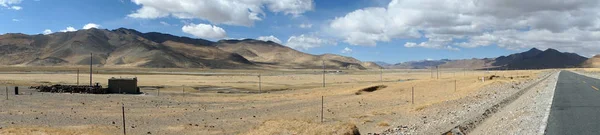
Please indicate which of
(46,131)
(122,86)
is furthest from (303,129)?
(122,86)

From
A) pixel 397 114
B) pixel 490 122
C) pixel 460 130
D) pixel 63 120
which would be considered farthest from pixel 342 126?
pixel 63 120

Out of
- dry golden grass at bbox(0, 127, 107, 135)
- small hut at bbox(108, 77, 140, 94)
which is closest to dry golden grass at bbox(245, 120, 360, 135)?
dry golden grass at bbox(0, 127, 107, 135)

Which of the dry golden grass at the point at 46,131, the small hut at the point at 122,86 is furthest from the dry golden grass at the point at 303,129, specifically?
the small hut at the point at 122,86

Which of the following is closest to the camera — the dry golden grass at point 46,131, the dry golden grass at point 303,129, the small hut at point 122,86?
the dry golden grass at point 303,129

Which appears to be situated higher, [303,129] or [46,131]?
[303,129]

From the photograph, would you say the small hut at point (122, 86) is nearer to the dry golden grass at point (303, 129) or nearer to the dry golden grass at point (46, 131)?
the dry golden grass at point (46, 131)

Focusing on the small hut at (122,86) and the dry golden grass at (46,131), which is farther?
the small hut at (122,86)

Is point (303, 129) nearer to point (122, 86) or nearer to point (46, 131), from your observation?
point (46, 131)

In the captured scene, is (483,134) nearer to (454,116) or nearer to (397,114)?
(454,116)

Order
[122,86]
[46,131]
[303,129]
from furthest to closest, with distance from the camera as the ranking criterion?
[122,86]
[46,131]
[303,129]

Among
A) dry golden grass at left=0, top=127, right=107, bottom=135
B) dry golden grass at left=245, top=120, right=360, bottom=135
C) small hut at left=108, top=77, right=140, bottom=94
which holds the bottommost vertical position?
dry golden grass at left=0, top=127, right=107, bottom=135

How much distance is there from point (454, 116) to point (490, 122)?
3197 mm

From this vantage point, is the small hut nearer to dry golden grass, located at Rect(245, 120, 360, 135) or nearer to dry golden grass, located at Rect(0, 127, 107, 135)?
dry golden grass, located at Rect(0, 127, 107, 135)

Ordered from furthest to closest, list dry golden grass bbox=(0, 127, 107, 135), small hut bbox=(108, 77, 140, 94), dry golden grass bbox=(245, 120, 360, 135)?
small hut bbox=(108, 77, 140, 94)
dry golden grass bbox=(0, 127, 107, 135)
dry golden grass bbox=(245, 120, 360, 135)
